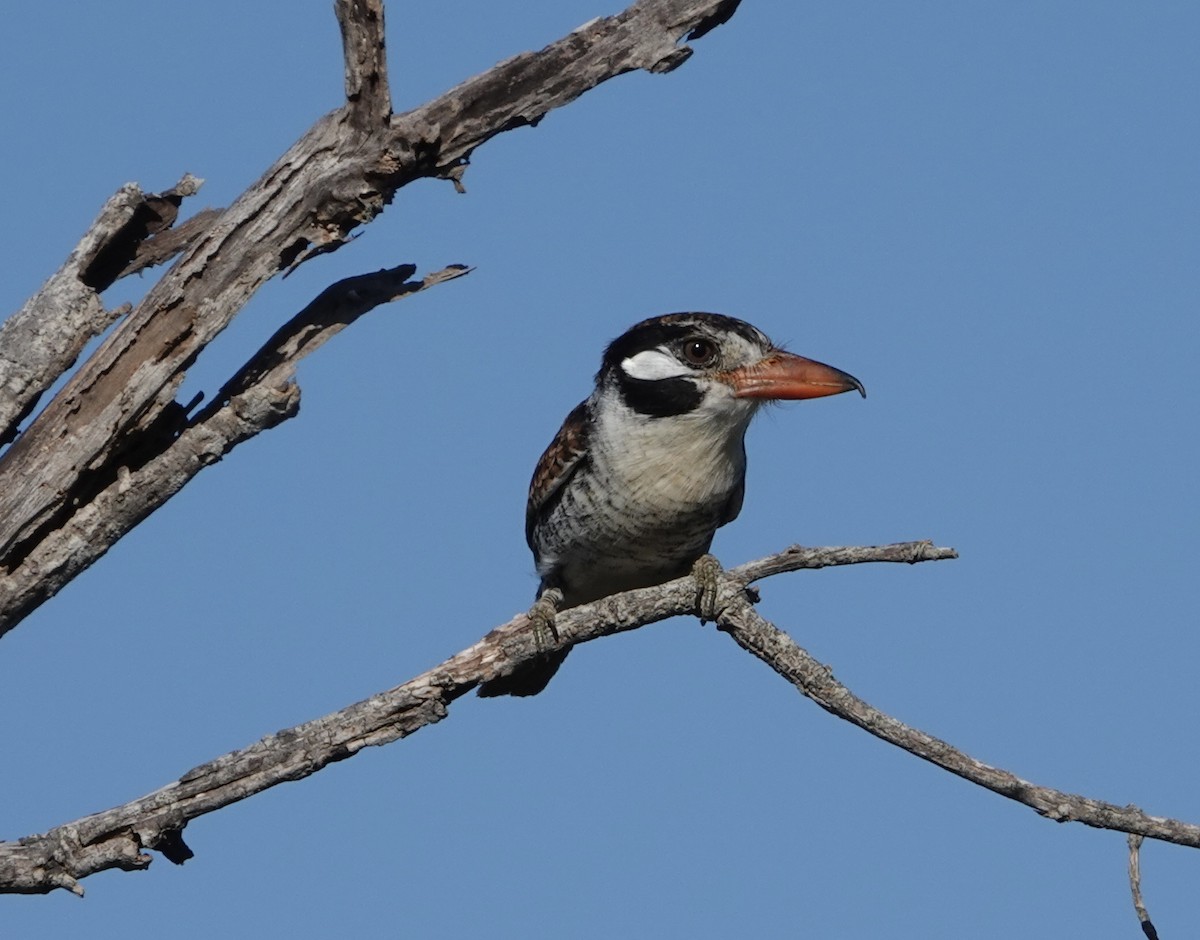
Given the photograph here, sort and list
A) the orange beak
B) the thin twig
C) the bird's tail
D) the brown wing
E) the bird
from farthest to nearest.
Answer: the brown wing
the bird's tail
the bird
the orange beak
the thin twig

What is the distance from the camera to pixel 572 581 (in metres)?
9.23

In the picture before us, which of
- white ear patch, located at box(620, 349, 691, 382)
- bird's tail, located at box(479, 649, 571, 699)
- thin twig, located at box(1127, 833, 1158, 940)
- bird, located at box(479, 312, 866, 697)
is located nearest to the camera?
thin twig, located at box(1127, 833, 1158, 940)

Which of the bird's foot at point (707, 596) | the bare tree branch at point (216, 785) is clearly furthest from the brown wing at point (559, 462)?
the bare tree branch at point (216, 785)

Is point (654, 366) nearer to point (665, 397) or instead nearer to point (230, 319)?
point (665, 397)

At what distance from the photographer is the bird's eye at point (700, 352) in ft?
28.3

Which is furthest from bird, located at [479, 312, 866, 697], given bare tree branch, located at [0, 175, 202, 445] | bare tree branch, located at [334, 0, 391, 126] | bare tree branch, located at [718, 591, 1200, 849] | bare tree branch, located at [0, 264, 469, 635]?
bare tree branch, located at [0, 175, 202, 445]


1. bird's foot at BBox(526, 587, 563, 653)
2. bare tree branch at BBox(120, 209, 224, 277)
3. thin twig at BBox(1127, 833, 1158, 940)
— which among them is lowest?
thin twig at BBox(1127, 833, 1158, 940)

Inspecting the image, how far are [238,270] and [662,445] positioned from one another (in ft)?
8.04

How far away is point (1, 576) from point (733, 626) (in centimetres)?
287

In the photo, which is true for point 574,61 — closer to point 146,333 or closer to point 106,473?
point 146,333

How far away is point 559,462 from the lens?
9117 millimetres

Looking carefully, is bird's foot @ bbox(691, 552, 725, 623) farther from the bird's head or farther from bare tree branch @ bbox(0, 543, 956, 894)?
the bird's head

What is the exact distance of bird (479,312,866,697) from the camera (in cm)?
859

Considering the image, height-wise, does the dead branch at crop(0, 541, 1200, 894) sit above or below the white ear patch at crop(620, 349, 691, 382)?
below
